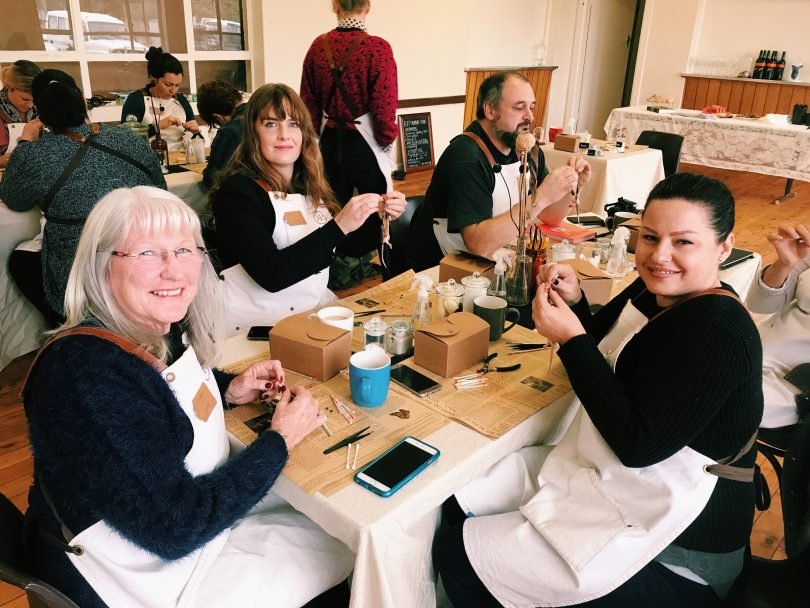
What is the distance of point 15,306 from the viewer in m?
3.07

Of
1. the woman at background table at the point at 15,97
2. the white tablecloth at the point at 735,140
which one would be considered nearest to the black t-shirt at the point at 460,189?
the woman at background table at the point at 15,97

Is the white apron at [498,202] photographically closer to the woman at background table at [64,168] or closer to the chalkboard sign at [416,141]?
the woman at background table at [64,168]

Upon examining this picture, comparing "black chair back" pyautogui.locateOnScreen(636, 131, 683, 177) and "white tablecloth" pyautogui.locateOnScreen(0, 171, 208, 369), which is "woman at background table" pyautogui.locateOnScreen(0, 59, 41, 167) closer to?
"white tablecloth" pyautogui.locateOnScreen(0, 171, 208, 369)

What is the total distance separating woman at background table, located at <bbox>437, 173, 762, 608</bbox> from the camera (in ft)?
4.05

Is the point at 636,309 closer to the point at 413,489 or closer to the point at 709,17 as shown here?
the point at 413,489

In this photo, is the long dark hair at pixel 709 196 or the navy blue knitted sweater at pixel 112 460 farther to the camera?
the long dark hair at pixel 709 196

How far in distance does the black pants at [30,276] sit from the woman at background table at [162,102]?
144cm

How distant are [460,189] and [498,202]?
11.3 inches

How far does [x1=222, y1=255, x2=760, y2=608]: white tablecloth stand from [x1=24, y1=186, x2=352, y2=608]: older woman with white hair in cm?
14

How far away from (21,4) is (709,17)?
8.15 meters

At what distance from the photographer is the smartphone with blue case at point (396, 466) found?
1.19 m

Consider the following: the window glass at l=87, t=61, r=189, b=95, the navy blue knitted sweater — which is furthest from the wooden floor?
the window glass at l=87, t=61, r=189, b=95

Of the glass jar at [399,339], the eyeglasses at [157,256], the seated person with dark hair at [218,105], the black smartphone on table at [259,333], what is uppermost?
the seated person with dark hair at [218,105]

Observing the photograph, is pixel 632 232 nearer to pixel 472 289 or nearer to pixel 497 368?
pixel 472 289
